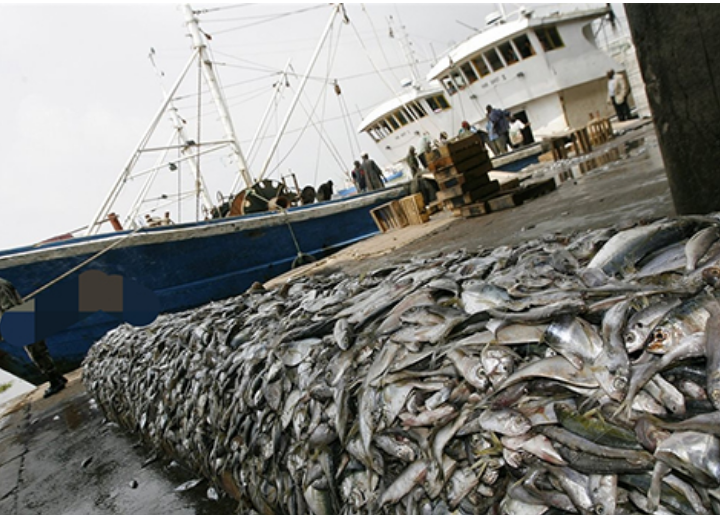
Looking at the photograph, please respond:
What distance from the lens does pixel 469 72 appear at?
24.8 m

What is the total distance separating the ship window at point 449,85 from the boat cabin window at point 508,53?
3385mm

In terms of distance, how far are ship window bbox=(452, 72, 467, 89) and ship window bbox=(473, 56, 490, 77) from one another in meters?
1.05

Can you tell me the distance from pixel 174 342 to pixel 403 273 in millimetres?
2498

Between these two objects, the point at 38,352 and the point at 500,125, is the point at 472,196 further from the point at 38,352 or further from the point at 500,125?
the point at 500,125

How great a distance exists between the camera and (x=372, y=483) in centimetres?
199

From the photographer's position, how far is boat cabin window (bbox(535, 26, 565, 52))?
→ 22.5 meters

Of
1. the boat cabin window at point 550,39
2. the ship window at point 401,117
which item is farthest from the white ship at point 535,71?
the ship window at point 401,117

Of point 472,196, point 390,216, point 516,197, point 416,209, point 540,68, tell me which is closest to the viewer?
point 516,197

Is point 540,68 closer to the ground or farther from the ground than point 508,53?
closer to the ground

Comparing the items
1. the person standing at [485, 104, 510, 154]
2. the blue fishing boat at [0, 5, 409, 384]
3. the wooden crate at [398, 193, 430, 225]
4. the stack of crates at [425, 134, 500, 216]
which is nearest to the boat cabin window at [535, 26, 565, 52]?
the person standing at [485, 104, 510, 154]

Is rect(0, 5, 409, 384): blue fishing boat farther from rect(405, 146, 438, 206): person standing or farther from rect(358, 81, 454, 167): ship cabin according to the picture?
rect(358, 81, 454, 167): ship cabin

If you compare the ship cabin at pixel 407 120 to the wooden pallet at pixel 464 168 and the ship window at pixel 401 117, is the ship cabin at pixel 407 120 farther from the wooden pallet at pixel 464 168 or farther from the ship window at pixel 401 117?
the wooden pallet at pixel 464 168

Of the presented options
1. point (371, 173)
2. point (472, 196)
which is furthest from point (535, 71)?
point (472, 196)

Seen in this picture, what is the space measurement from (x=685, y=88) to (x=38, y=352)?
35.5 feet
